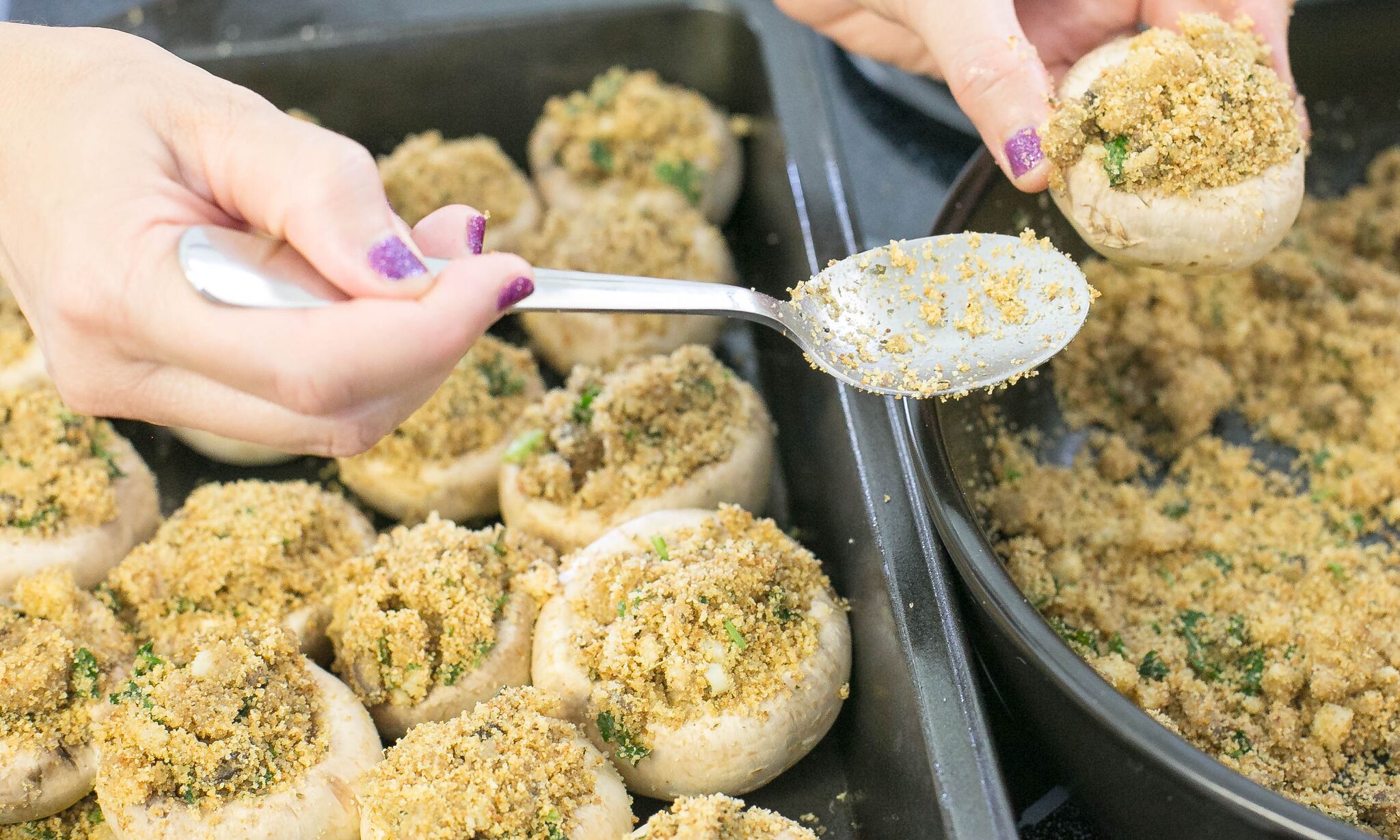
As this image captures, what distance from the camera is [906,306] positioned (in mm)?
1317

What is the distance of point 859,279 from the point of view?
1.35m

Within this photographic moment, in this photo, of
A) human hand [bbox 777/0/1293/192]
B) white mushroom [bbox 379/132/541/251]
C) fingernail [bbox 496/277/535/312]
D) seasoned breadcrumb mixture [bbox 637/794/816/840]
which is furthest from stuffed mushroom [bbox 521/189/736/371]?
seasoned breadcrumb mixture [bbox 637/794/816/840]

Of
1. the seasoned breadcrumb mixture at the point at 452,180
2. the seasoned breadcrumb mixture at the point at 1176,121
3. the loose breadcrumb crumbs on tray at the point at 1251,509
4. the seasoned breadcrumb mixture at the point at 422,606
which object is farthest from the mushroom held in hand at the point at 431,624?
the seasoned breadcrumb mixture at the point at 1176,121

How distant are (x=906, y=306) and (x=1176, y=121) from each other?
1.20ft

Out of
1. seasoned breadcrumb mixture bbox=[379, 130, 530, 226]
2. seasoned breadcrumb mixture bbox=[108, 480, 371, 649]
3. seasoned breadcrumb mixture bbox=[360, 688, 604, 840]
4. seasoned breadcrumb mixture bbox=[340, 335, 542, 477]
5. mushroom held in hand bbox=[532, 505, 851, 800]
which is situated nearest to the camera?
seasoned breadcrumb mixture bbox=[360, 688, 604, 840]

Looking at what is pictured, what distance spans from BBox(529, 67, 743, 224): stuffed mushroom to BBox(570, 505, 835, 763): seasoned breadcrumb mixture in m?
Result: 0.91

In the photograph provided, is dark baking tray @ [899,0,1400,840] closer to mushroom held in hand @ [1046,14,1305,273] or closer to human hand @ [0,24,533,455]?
mushroom held in hand @ [1046,14,1305,273]

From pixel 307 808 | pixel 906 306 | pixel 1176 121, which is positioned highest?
pixel 1176 121

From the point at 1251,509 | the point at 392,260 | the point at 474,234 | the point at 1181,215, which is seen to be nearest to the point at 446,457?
the point at 474,234

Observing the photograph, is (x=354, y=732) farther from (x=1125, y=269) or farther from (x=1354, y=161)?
(x=1354, y=161)

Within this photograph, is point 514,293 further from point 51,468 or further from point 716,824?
point 51,468

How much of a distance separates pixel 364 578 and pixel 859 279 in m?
0.74

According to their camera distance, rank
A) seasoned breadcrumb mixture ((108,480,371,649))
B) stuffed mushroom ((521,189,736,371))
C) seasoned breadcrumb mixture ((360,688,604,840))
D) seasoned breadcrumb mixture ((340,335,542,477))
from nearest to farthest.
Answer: seasoned breadcrumb mixture ((360,688,604,840)), seasoned breadcrumb mixture ((108,480,371,649)), seasoned breadcrumb mixture ((340,335,542,477)), stuffed mushroom ((521,189,736,371))

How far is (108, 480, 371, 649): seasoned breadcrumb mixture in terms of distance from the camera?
1.43 m
